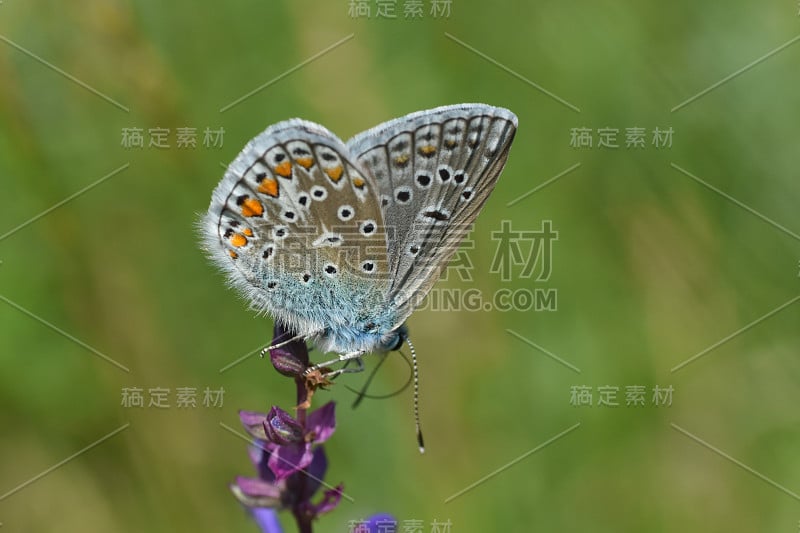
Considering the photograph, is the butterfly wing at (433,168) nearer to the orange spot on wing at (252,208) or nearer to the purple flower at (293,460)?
the orange spot on wing at (252,208)

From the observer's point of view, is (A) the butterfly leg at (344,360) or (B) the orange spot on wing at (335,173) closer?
(A) the butterfly leg at (344,360)

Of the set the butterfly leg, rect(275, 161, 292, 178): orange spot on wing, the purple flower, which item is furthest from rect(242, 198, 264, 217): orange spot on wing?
the purple flower

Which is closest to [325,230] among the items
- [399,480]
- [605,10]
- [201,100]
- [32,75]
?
[399,480]

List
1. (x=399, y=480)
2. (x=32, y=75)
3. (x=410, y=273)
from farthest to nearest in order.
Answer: (x=32, y=75)
(x=399, y=480)
(x=410, y=273)

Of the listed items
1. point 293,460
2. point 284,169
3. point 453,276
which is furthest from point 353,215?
point 453,276

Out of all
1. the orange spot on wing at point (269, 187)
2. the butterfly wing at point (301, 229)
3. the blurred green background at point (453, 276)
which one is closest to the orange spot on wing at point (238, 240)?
the butterfly wing at point (301, 229)

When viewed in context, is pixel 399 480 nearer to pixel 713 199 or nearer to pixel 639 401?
pixel 639 401
